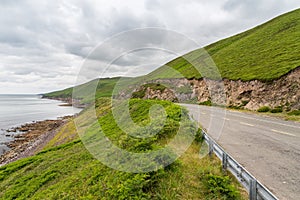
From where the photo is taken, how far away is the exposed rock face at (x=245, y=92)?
29.0 m

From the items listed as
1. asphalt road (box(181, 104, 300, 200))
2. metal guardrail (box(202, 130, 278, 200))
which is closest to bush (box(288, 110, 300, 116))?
asphalt road (box(181, 104, 300, 200))

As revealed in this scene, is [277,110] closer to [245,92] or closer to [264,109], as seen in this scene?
[264,109]

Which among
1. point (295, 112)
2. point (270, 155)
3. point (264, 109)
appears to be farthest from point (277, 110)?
point (270, 155)

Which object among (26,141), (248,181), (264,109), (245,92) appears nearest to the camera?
(248,181)

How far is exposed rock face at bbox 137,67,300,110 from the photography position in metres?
29.0

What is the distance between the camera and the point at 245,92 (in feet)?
123

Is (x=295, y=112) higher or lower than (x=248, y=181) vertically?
lower

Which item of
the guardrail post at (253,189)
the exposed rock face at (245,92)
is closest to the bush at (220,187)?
the guardrail post at (253,189)

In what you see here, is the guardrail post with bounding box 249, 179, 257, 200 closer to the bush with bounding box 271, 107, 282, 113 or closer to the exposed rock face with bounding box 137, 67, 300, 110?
the exposed rock face with bounding box 137, 67, 300, 110

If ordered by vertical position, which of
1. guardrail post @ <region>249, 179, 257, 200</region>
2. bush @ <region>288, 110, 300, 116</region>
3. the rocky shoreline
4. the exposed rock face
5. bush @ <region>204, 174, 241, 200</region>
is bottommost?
the rocky shoreline

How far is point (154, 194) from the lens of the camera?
22.0 ft

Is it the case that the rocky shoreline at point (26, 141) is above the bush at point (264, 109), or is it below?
below

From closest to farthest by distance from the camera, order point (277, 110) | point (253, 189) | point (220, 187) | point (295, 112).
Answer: point (253, 189) → point (220, 187) → point (295, 112) → point (277, 110)

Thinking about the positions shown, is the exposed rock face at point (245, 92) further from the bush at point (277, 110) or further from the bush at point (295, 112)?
the bush at point (295, 112)
